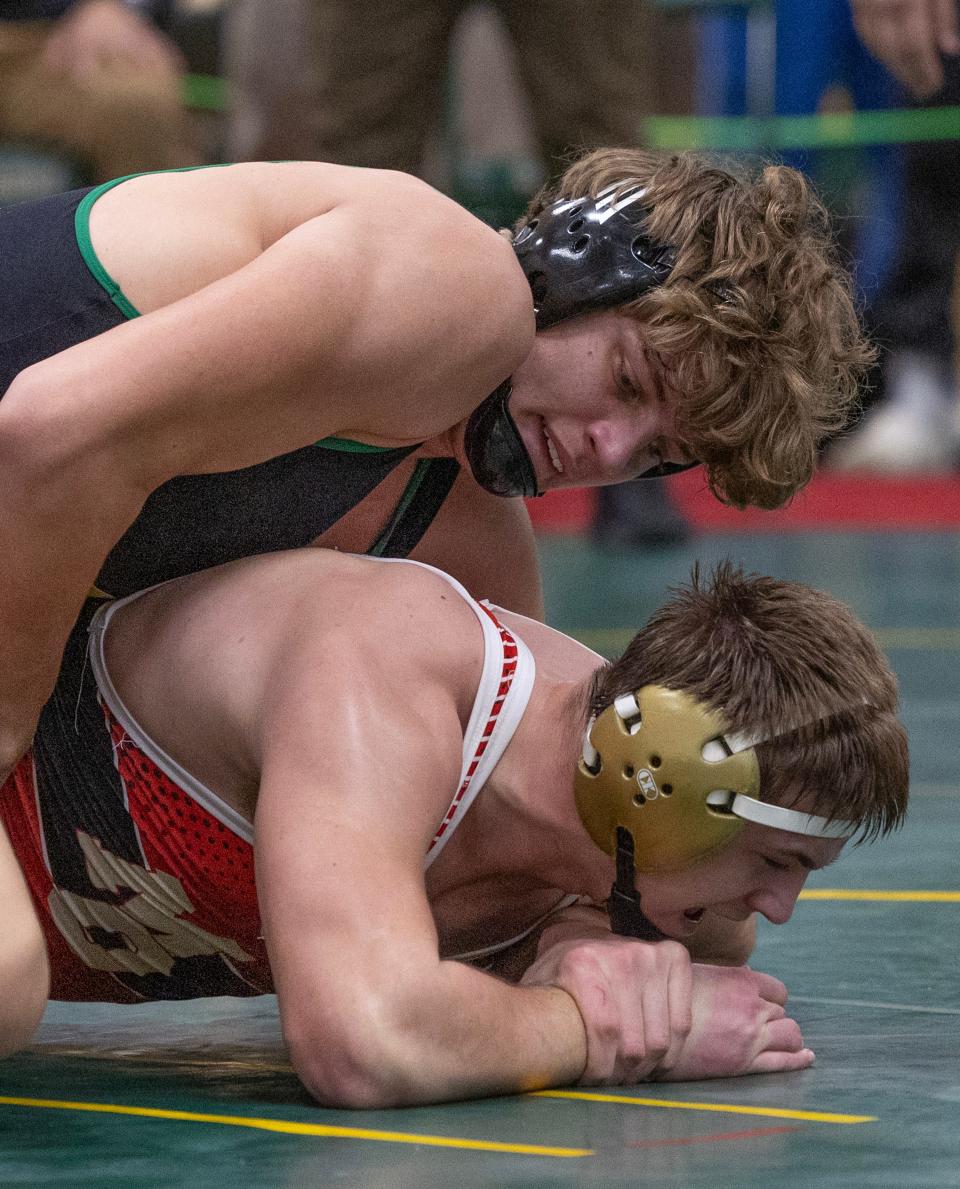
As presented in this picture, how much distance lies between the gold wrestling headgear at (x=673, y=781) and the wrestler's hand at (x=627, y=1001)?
0.11m

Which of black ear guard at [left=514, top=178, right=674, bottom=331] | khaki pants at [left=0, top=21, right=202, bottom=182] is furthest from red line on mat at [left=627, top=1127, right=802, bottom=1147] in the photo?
khaki pants at [left=0, top=21, right=202, bottom=182]

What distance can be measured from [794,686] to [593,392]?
67cm

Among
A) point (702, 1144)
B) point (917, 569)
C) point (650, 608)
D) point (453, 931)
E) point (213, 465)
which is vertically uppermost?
point (213, 465)

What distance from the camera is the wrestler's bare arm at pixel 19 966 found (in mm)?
2557

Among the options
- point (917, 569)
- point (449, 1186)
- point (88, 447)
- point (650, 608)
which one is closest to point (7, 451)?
point (88, 447)

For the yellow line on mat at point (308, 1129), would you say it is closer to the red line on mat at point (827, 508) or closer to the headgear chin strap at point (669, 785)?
the headgear chin strap at point (669, 785)

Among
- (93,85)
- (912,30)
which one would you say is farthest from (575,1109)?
(93,85)

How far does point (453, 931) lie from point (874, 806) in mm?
550

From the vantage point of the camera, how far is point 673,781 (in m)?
2.53

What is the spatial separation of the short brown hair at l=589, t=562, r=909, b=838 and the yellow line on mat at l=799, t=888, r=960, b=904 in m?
0.89

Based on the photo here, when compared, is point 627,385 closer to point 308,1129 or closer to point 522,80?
point 308,1129

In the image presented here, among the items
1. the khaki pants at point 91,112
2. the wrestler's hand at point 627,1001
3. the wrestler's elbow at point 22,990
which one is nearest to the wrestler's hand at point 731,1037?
the wrestler's hand at point 627,1001

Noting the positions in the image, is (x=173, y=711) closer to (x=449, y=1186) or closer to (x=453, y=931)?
(x=453, y=931)

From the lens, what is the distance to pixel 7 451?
259cm
